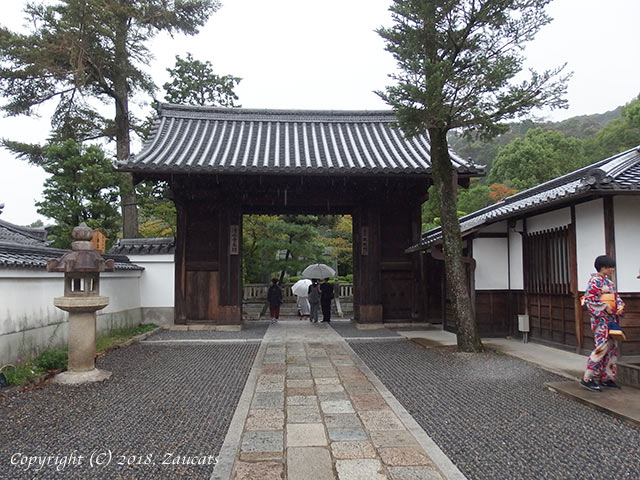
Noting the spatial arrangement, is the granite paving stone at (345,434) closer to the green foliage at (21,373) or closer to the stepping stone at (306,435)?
the stepping stone at (306,435)

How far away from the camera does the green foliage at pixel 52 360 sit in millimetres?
6137

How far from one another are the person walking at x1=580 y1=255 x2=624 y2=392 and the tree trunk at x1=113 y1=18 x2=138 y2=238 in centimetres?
1294

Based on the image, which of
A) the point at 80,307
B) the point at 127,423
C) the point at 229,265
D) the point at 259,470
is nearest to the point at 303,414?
the point at 259,470

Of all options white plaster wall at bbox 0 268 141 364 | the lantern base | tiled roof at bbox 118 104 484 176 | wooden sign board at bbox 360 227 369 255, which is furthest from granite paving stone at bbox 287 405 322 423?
wooden sign board at bbox 360 227 369 255

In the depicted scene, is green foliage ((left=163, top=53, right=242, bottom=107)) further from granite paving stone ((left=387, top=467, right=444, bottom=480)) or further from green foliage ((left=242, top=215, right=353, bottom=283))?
granite paving stone ((left=387, top=467, right=444, bottom=480))

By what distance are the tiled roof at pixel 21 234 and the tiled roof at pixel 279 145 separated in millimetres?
5474

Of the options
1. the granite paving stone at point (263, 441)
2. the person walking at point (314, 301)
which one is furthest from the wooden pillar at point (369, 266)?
the granite paving stone at point (263, 441)

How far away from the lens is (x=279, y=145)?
1247 centimetres

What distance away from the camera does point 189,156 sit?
36.5 feet

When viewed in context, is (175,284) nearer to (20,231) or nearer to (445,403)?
(20,231)

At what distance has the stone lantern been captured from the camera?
577 cm

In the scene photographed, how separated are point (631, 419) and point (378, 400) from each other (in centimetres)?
242

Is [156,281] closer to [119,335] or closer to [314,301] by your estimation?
[119,335]

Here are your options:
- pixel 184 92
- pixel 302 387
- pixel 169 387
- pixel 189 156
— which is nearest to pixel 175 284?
pixel 189 156
